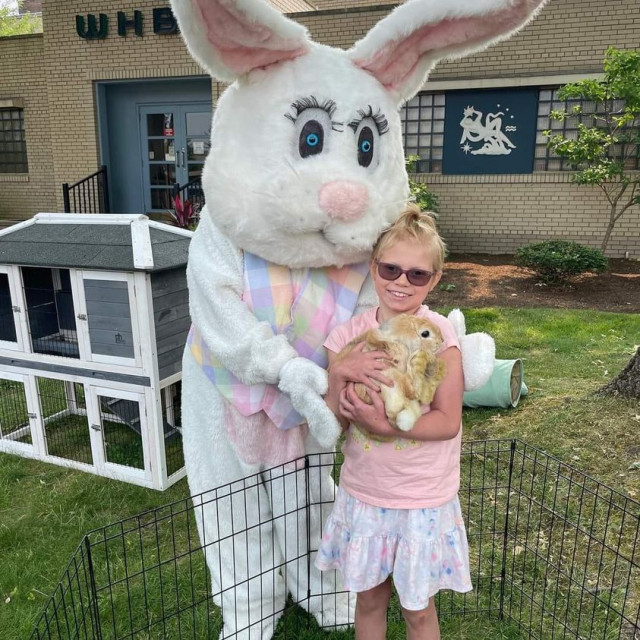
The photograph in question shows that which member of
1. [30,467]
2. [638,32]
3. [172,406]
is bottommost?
[30,467]

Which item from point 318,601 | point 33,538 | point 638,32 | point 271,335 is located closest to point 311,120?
point 271,335

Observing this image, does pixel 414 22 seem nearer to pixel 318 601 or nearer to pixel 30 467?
pixel 318 601

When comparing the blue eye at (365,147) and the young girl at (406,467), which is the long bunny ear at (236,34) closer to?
the blue eye at (365,147)

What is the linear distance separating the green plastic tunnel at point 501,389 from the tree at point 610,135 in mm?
5431

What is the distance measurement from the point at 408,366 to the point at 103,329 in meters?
2.32

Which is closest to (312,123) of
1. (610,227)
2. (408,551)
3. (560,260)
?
(408,551)

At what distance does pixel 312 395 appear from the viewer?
188cm

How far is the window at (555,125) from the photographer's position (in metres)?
9.86

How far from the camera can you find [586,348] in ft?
19.2

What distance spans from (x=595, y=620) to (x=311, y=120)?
229 centimetres

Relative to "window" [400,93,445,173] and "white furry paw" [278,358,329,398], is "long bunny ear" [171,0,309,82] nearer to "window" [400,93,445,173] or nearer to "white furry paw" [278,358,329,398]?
"white furry paw" [278,358,329,398]

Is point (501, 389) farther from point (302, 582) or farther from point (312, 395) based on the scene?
point (312, 395)

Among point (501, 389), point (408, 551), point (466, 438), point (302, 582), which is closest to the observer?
point (408, 551)

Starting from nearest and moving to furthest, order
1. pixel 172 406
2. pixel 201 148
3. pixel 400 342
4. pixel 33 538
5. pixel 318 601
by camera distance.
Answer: pixel 400 342 < pixel 318 601 < pixel 33 538 < pixel 172 406 < pixel 201 148
